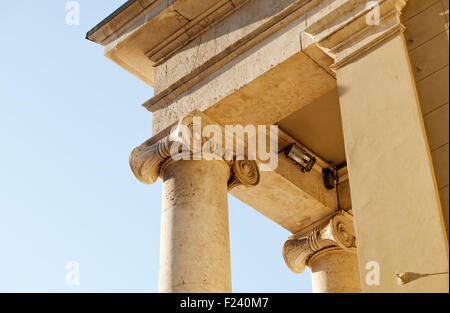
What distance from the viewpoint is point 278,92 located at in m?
22.0

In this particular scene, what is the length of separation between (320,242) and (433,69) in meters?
10.7

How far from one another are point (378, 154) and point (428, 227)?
2.29 meters

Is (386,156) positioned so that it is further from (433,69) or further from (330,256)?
(330,256)

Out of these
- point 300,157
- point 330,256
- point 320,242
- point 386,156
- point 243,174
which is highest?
point 300,157

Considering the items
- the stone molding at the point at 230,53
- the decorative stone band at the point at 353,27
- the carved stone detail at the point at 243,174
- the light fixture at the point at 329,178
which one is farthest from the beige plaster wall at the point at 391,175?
the light fixture at the point at 329,178

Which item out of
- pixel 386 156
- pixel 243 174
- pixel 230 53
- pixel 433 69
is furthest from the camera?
pixel 243 174

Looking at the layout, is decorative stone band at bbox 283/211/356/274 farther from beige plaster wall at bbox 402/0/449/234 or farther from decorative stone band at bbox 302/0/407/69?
beige plaster wall at bbox 402/0/449/234

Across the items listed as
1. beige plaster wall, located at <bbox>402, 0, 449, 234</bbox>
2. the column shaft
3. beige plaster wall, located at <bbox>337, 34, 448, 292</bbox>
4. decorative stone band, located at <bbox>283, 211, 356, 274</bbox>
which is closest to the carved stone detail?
the column shaft

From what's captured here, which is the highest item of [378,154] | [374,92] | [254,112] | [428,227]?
[254,112]

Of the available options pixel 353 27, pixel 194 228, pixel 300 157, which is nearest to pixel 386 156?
pixel 353 27

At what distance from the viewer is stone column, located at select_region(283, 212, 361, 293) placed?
26.8 metres

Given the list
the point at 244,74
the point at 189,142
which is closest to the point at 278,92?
the point at 244,74

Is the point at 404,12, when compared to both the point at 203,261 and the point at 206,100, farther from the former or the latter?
the point at 203,261

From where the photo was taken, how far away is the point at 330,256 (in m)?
27.2
